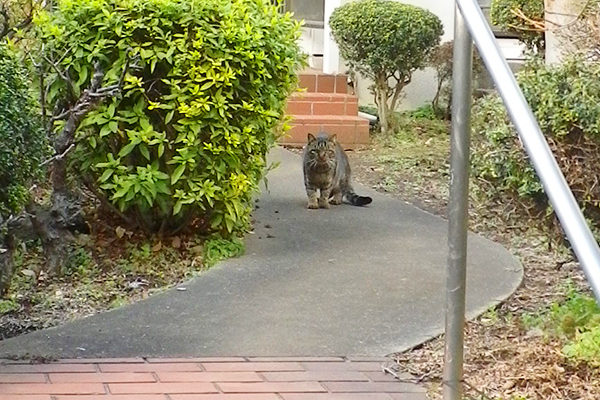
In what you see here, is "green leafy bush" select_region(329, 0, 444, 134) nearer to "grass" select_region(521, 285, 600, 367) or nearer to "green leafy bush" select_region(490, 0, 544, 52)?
"green leafy bush" select_region(490, 0, 544, 52)

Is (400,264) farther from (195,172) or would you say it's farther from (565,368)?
(565,368)

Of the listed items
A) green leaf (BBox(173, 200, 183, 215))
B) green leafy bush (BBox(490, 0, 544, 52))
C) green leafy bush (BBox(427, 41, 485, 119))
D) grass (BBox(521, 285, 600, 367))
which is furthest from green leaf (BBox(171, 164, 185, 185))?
green leafy bush (BBox(427, 41, 485, 119))

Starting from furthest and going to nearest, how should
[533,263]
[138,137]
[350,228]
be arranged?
[350,228], [533,263], [138,137]

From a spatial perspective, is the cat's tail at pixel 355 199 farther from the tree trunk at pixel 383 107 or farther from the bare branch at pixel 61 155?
the tree trunk at pixel 383 107

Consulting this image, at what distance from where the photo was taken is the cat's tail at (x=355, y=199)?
26.8 feet

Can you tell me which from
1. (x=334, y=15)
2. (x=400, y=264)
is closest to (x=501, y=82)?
(x=400, y=264)

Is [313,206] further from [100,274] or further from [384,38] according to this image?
[384,38]

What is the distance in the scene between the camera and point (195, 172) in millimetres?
6180

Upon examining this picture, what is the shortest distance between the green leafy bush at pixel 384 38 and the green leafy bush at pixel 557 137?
6.30 meters

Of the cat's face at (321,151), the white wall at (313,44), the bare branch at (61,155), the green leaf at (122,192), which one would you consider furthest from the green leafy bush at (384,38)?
the bare branch at (61,155)

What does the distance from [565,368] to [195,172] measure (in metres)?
2.82

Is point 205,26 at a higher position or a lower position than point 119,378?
higher

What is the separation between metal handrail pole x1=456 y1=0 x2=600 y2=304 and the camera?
7.04ft

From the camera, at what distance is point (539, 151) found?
8.18ft
